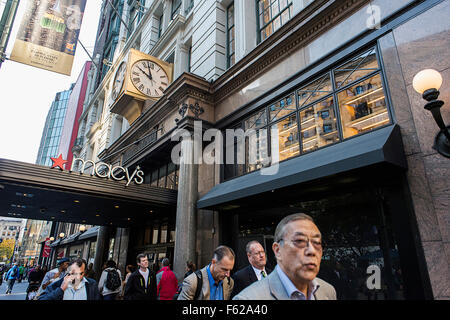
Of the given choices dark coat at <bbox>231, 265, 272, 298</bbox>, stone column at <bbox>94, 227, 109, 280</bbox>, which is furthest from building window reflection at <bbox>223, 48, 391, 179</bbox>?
stone column at <bbox>94, 227, 109, 280</bbox>

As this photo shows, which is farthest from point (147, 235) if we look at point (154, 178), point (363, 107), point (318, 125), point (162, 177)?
point (363, 107)

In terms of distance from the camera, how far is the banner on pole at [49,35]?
10.6 metres

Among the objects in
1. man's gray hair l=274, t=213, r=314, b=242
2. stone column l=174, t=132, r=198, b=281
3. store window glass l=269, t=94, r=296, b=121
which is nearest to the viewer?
man's gray hair l=274, t=213, r=314, b=242

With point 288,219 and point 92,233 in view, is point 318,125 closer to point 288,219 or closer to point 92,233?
point 288,219

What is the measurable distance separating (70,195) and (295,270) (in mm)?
10372

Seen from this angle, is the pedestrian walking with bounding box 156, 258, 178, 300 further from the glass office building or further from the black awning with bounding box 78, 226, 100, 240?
the glass office building

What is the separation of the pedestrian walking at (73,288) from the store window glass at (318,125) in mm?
5588

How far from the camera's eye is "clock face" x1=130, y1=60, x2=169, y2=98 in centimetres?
1344

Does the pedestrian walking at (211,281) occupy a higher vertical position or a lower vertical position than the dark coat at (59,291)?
higher

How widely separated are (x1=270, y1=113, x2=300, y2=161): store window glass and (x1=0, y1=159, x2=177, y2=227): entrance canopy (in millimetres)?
4904

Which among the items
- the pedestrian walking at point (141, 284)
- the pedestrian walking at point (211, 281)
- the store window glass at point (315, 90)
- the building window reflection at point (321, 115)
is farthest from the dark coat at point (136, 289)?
the store window glass at point (315, 90)

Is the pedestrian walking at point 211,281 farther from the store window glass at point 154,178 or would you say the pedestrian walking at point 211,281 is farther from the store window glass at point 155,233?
the store window glass at point 154,178
